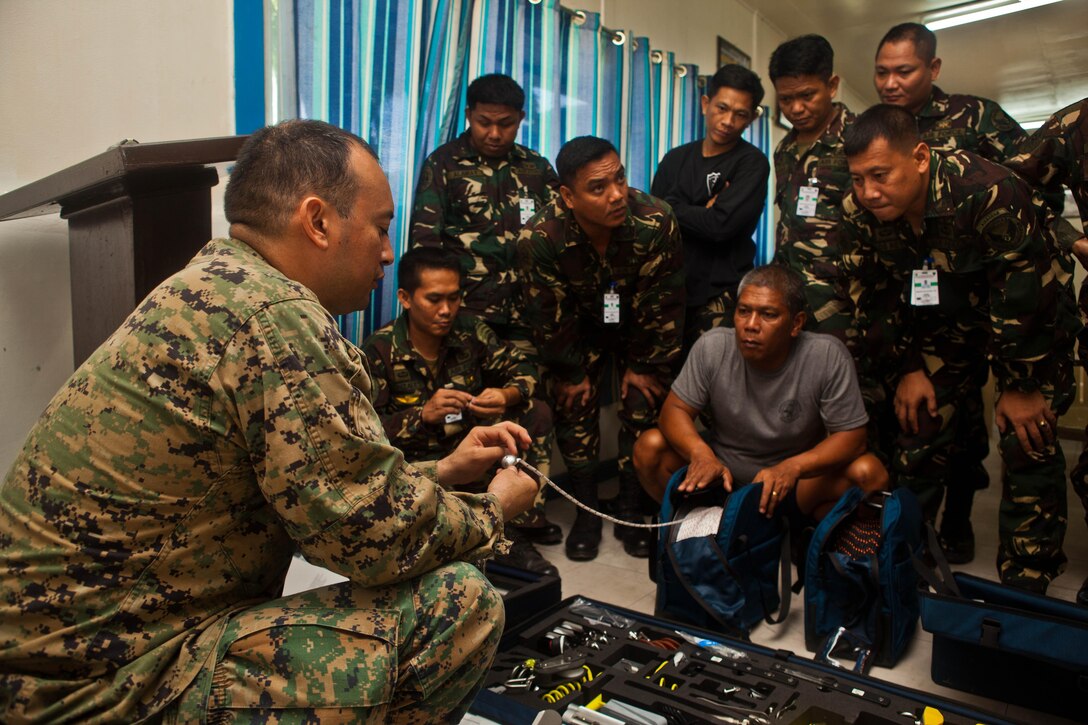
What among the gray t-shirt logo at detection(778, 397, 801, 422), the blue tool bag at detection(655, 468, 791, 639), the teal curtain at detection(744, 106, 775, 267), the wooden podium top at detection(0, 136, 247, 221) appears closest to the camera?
the wooden podium top at detection(0, 136, 247, 221)

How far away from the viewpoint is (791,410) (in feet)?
8.14

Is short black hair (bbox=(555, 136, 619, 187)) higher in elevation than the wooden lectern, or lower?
higher

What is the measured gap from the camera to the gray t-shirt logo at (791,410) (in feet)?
8.13

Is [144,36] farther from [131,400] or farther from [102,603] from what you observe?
[102,603]

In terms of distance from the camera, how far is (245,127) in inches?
94.6

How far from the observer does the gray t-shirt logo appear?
8.13 feet

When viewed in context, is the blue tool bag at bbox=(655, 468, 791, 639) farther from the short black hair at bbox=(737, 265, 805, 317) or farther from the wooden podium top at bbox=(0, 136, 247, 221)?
the wooden podium top at bbox=(0, 136, 247, 221)

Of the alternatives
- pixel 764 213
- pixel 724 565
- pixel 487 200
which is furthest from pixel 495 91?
pixel 764 213

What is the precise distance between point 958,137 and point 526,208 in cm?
160

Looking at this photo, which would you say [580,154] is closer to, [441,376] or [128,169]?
[441,376]

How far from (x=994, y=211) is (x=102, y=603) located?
92.1 inches

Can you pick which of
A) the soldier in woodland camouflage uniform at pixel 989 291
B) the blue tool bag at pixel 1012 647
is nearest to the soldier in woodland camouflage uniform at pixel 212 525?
the blue tool bag at pixel 1012 647

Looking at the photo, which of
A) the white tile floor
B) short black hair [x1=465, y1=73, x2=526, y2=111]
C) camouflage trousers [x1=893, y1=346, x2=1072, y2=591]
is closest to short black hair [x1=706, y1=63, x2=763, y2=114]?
short black hair [x1=465, y1=73, x2=526, y2=111]

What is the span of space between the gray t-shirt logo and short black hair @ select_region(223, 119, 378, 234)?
1705mm
